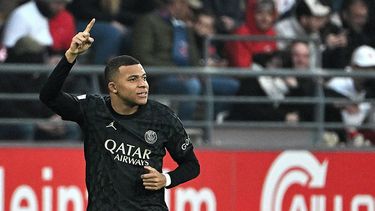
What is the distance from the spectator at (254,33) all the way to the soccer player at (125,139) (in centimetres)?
502

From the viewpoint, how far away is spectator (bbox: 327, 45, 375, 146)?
12.7 m

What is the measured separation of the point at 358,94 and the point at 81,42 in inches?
244

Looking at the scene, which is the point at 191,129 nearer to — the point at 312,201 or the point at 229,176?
the point at 229,176

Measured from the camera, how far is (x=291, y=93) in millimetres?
12484

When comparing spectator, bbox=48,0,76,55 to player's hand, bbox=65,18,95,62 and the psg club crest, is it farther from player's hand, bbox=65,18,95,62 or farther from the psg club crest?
player's hand, bbox=65,18,95,62

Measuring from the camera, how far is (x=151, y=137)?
7.80 m

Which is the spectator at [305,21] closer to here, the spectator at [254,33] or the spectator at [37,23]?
the spectator at [254,33]

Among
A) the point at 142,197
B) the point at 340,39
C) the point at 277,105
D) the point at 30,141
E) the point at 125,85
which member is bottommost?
the point at 142,197

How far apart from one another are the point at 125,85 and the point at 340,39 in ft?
20.1

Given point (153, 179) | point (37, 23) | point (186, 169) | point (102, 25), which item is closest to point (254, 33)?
point (102, 25)

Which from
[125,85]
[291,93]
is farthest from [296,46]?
[125,85]

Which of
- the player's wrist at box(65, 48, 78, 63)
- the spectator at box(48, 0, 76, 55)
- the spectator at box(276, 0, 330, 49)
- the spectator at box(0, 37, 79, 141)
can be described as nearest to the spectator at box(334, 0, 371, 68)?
the spectator at box(276, 0, 330, 49)

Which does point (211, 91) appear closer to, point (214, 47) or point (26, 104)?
point (214, 47)

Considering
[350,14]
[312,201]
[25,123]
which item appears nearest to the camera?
[25,123]
